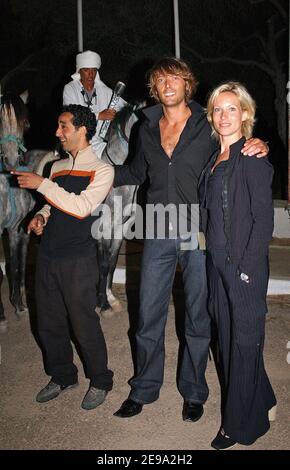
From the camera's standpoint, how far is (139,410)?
3.50m

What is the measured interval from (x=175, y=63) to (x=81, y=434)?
2.34 m

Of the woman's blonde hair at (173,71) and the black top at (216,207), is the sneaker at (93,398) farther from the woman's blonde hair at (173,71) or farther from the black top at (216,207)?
the woman's blonde hair at (173,71)

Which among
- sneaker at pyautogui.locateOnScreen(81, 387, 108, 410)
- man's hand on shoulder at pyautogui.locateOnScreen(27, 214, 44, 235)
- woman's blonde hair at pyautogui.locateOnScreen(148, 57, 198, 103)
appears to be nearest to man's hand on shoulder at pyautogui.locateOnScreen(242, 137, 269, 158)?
woman's blonde hair at pyautogui.locateOnScreen(148, 57, 198, 103)

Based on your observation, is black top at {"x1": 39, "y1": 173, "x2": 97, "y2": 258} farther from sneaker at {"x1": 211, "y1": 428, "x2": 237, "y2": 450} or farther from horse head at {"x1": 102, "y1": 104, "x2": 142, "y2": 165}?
horse head at {"x1": 102, "y1": 104, "x2": 142, "y2": 165}

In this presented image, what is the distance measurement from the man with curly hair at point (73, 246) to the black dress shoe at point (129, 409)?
0.61ft

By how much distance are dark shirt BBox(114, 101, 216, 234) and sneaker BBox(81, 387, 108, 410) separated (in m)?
1.26

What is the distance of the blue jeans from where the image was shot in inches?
130

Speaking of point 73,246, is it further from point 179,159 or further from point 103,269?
point 103,269

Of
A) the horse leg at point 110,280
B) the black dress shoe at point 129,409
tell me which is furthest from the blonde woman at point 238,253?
the horse leg at point 110,280

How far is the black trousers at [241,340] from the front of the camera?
2.85 meters

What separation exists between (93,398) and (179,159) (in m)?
1.71

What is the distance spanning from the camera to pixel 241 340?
2863 mm

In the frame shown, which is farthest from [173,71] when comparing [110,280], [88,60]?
[110,280]
